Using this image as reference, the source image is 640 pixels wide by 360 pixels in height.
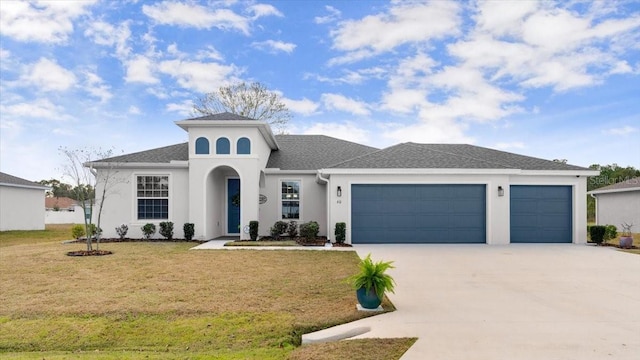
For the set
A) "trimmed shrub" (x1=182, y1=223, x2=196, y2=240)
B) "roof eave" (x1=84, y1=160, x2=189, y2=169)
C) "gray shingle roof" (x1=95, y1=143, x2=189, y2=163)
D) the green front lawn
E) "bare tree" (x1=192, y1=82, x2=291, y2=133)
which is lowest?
the green front lawn

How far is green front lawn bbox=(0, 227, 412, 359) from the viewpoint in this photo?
4.92 metres

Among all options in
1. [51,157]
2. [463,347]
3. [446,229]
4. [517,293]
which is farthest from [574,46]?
[51,157]

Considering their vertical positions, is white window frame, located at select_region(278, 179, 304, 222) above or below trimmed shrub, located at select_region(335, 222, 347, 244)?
above

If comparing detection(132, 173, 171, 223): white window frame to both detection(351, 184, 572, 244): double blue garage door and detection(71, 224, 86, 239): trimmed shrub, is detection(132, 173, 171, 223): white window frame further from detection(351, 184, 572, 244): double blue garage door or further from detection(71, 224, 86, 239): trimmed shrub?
detection(351, 184, 572, 244): double blue garage door

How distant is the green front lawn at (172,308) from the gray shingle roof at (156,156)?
695 cm

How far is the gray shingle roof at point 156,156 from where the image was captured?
16922 mm

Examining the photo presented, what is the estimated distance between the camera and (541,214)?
1533cm

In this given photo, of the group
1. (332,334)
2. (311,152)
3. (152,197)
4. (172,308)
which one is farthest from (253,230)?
(332,334)

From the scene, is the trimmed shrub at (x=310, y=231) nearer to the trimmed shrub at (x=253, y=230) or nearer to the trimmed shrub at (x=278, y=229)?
the trimmed shrub at (x=253, y=230)

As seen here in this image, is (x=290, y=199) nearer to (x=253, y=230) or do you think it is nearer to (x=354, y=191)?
(x=253, y=230)

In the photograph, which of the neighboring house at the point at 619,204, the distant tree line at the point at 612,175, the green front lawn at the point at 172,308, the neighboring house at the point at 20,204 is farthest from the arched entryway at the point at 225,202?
the distant tree line at the point at 612,175

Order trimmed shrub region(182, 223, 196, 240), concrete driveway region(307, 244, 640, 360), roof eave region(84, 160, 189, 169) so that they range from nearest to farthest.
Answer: concrete driveway region(307, 244, 640, 360) → trimmed shrub region(182, 223, 196, 240) → roof eave region(84, 160, 189, 169)

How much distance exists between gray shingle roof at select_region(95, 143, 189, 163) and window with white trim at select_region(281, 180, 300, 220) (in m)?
4.65

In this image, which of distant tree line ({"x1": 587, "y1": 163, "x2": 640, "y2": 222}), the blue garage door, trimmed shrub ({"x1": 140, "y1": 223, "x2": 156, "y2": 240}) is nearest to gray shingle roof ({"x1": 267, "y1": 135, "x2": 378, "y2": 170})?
trimmed shrub ({"x1": 140, "y1": 223, "x2": 156, "y2": 240})
